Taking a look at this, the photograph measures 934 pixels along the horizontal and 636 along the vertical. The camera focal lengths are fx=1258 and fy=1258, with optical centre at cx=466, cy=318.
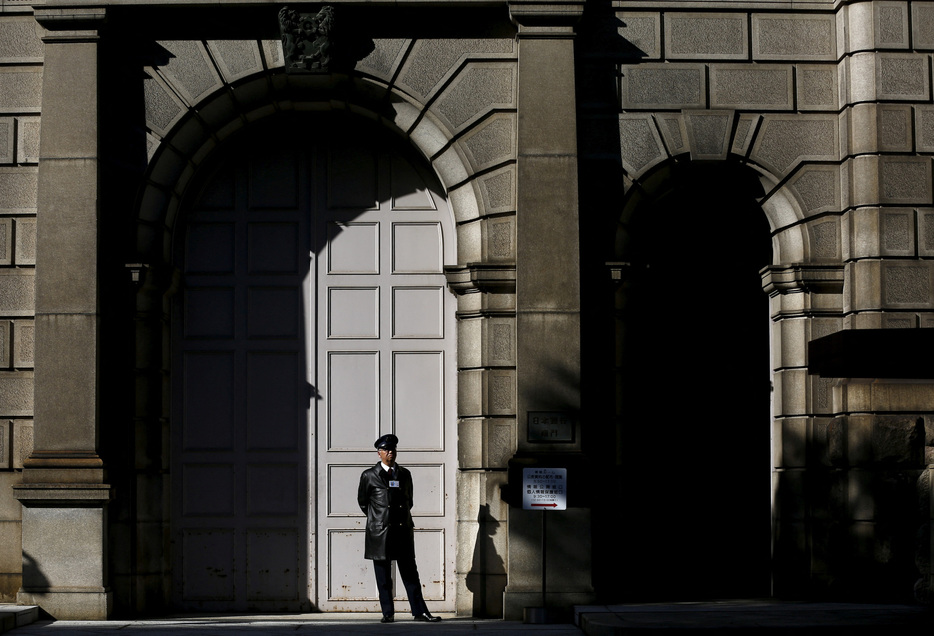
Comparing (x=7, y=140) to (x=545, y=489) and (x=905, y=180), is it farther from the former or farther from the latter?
(x=905, y=180)

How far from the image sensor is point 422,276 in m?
15.1

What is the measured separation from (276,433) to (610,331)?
4.13 m

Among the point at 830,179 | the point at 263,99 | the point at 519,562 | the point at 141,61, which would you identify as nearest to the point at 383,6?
the point at 263,99

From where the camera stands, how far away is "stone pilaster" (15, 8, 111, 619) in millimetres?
13578

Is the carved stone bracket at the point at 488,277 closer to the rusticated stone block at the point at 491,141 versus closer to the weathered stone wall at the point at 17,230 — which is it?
the rusticated stone block at the point at 491,141

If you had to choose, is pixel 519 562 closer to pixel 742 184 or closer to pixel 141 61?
pixel 742 184

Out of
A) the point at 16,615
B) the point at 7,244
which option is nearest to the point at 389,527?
the point at 16,615

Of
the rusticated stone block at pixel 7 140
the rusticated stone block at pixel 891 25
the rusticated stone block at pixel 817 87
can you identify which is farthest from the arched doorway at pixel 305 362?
the rusticated stone block at pixel 891 25

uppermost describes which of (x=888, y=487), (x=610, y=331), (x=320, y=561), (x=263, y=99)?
(x=263, y=99)

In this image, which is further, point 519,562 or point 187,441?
point 187,441

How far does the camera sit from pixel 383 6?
14297mm

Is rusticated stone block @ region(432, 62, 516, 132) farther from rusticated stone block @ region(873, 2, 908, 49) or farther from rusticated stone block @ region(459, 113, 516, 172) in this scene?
rusticated stone block @ region(873, 2, 908, 49)

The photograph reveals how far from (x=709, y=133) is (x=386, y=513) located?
5.64 m

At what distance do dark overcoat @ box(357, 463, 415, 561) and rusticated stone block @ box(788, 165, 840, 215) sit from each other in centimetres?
553
